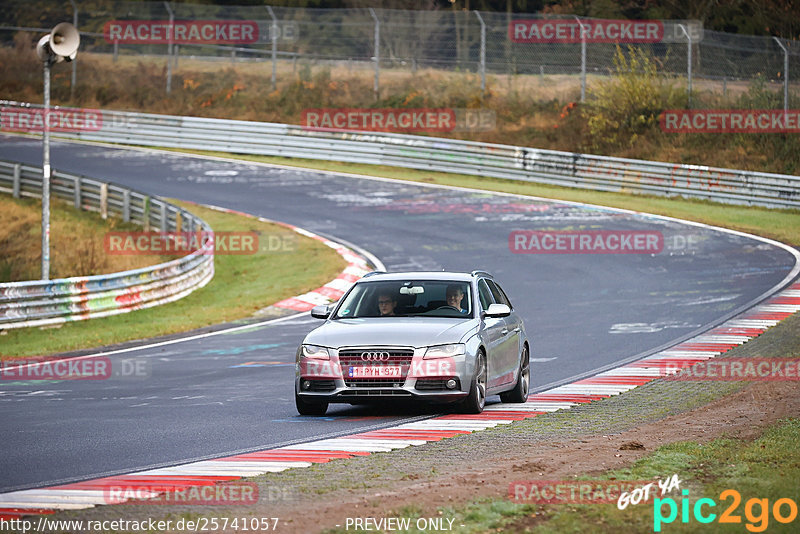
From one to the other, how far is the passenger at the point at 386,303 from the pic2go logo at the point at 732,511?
6.00 m

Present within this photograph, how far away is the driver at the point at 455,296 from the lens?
12648mm

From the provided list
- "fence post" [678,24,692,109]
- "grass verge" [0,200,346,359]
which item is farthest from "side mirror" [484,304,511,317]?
"fence post" [678,24,692,109]

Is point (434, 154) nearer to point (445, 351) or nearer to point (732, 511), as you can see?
point (445, 351)

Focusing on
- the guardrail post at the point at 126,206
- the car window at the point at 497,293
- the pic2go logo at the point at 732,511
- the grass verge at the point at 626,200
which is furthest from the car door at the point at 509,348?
the guardrail post at the point at 126,206

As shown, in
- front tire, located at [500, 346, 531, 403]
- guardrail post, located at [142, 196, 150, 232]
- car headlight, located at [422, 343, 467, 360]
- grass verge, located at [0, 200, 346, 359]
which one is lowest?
grass verge, located at [0, 200, 346, 359]

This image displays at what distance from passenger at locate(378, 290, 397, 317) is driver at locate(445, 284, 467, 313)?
57cm

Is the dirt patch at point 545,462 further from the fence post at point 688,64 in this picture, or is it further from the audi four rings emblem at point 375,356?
the fence post at point 688,64

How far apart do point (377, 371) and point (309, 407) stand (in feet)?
2.96

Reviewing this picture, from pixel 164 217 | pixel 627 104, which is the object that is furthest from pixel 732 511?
pixel 627 104

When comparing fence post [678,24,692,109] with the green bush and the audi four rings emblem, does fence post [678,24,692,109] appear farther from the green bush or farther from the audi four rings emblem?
the audi four rings emblem

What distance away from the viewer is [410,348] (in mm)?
11539

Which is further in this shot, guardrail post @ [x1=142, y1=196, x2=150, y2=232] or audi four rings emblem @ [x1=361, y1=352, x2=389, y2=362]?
guardrail post @ [x1=142, y1=196, x2=150, y2=232]

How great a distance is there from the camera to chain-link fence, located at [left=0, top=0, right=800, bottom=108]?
38219mm

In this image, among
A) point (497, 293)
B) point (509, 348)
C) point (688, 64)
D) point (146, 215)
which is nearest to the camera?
point (509, 348)
